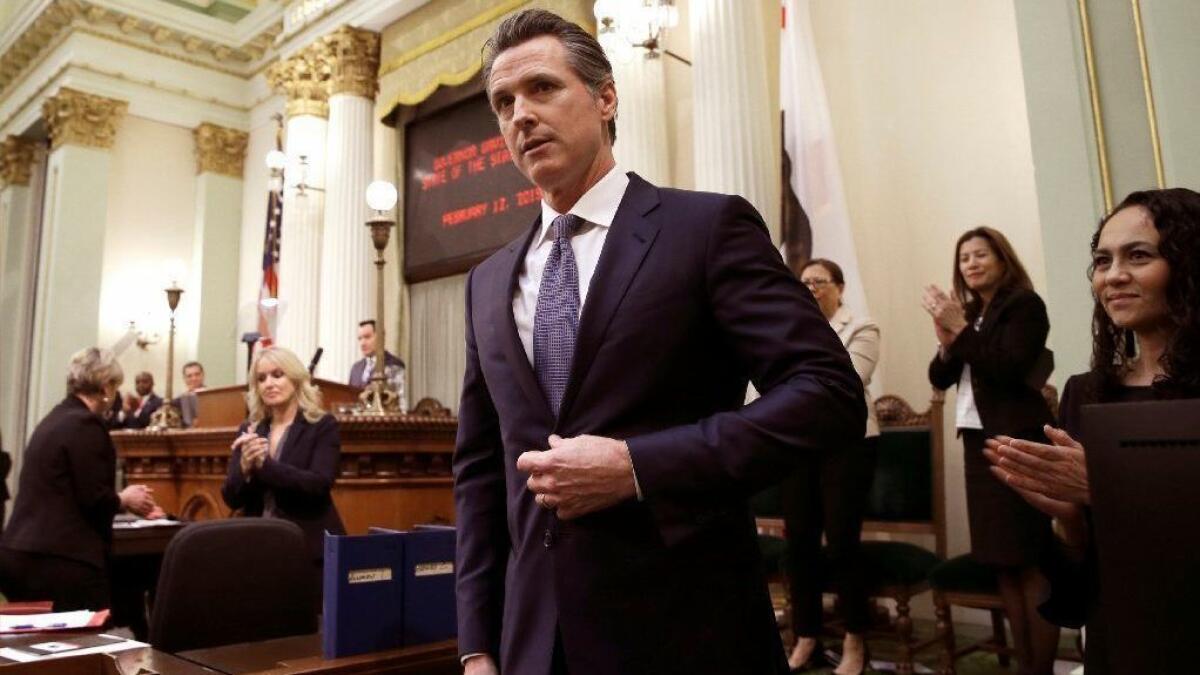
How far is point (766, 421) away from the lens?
914 millimetres

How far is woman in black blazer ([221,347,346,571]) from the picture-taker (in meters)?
2.88

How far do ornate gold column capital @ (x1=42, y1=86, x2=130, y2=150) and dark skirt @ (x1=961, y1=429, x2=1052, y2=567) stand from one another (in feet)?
34.5

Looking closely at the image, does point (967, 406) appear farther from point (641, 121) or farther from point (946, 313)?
point (641, 121)

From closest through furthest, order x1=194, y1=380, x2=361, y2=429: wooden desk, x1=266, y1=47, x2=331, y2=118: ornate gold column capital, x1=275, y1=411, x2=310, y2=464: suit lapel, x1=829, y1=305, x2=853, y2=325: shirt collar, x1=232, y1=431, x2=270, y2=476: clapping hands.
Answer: x1=232, y1=431, x2=270, y2=476: clapping hands
x1=275, y1=411, x2=310, y2=464: suit lapel
x1=829, y1=305, x2=853, y2=325: shirt collar
x1=194, y1=380, x2=361, y2=429: wooden desk
x1=266, y1=47, x2=331, y2=118: ornate gold column capital

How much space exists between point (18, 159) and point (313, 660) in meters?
12.8

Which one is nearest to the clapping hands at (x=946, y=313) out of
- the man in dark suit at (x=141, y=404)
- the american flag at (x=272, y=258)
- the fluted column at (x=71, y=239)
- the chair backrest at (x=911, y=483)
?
Result: the chair backrest at (x=911, y=483)

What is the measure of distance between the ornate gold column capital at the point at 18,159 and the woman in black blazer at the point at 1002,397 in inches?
499

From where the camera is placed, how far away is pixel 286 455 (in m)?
3.04

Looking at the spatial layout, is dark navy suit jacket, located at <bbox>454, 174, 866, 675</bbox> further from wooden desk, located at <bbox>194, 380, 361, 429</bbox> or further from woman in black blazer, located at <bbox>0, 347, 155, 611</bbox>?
wooden desk, located at <bbox>194, 380, 361, 429</bbox>

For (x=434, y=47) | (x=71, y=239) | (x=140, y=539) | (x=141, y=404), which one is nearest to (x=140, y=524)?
(x=140, y=539)

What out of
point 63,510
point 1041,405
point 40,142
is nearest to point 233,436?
point 63,510

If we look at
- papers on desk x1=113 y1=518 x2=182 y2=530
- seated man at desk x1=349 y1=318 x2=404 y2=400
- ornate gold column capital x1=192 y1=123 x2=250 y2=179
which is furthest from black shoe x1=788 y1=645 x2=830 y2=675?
ornate gold column capital x1=192 y1=123 x2=250 y2=179

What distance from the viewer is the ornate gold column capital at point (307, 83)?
28.2 ft

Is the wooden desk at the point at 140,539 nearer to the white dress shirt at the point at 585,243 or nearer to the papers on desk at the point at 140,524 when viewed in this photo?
the papers on desk at the point at 140,524
